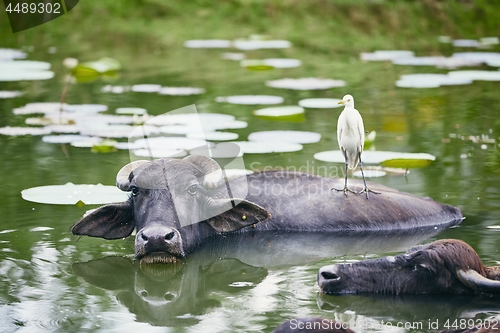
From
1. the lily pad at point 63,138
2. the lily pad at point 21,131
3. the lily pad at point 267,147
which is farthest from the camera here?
the lily pad at point 21,131

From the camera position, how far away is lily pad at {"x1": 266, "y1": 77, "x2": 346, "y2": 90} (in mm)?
13305

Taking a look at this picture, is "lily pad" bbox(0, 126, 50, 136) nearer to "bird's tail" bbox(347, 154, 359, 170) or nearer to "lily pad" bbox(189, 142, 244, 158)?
"lily pad" bbox(189, 142, 244, 158)

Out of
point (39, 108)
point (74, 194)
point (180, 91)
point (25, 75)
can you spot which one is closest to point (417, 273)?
point (74, 194)

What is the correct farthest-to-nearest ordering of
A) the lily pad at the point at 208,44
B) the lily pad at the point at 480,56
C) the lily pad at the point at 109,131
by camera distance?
the lily pad at the point at 208,44 < the lily pad at the point at 480,56 < the lily pad at the point at 109,131

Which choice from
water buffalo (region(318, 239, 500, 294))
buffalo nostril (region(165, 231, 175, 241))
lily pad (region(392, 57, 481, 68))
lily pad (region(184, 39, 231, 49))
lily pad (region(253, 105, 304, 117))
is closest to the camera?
water buffalo (region(318, 239, 500, 294))

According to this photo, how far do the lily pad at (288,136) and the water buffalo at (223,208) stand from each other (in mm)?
2134

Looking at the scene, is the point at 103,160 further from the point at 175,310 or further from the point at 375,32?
the point at 375,32

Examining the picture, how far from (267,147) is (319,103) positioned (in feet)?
8.63

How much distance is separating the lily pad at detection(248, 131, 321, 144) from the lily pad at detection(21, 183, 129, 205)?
2346mm

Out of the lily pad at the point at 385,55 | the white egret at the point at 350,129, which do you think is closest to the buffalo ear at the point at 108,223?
the white egret at the point at 350,129

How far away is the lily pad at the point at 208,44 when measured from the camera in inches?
721

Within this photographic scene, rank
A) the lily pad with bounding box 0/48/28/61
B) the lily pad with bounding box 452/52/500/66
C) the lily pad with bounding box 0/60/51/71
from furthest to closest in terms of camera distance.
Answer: the lily pad with bounding box 0/48/28/61 < the lily pad with bounding box 452/52/500/66 < the lily pad with bounding box 0/60/51/71

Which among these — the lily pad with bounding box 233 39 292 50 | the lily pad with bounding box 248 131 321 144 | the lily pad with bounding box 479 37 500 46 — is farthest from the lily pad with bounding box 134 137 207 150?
the lily pad with bounding box 479 37 500 46

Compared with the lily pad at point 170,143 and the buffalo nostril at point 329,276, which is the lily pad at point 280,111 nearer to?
the lily pad at point 170,143
